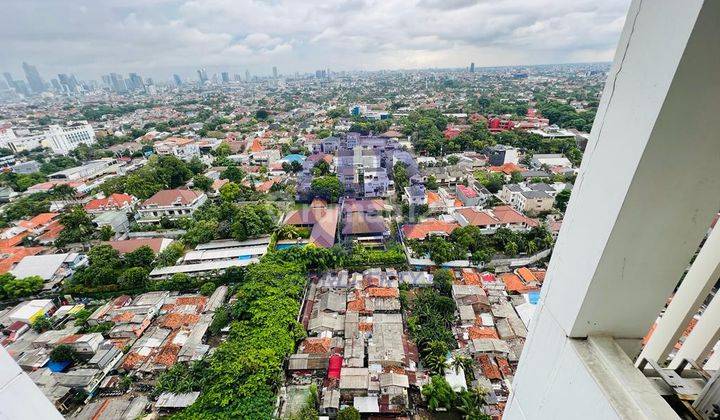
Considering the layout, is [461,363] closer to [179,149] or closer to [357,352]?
[357,352]

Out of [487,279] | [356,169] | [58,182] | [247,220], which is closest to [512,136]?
[356,169]

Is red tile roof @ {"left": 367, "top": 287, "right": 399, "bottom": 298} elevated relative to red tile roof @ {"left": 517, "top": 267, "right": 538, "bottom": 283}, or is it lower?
elevated

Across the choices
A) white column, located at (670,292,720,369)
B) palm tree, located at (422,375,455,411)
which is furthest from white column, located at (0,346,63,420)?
palm tree, located at (422,375,455,411)

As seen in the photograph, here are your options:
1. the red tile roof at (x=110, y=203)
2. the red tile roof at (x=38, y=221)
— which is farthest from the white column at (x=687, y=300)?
the red tile roof at (x=38, y=221)

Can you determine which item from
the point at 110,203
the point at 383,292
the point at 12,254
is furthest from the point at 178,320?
the point at 110,203

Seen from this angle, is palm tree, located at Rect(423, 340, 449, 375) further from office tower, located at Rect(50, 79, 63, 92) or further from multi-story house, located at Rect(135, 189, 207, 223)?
office tower, located at Rect(50, 79, 63, 92)

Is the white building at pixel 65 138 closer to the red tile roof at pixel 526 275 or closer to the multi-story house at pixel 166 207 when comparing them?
the multi-story house at pixel 166 207
